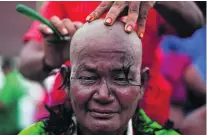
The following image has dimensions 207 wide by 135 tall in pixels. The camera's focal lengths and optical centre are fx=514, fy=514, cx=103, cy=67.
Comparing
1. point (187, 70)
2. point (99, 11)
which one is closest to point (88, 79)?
point (99, 11)

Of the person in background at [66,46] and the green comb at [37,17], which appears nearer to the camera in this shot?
the green comb at [37,17]

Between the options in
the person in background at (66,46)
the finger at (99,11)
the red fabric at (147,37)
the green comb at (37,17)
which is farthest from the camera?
the red fabric at (147,37)

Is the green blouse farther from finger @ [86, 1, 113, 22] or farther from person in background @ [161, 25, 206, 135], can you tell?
person in background @ [161, 25, 206, 135]

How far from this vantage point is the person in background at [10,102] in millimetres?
6536

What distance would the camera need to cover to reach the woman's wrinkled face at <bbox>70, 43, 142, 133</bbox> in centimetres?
222

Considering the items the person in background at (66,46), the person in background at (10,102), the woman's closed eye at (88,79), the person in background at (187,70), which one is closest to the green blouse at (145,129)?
the person in background at (66,46)

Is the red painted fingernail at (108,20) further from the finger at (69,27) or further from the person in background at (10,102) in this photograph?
the person in background at (10,102)

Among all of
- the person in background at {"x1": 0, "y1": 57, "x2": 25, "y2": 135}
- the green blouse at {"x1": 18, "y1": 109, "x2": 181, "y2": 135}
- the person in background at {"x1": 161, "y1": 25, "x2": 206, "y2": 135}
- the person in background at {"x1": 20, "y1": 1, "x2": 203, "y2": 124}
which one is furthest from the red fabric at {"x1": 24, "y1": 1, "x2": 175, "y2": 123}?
the person in background at {"x1": 0, "y1": 57, "x2": 25, "y2": 135}

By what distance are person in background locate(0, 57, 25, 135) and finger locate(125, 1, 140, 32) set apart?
173 inches

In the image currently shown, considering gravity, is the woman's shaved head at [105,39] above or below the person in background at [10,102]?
above

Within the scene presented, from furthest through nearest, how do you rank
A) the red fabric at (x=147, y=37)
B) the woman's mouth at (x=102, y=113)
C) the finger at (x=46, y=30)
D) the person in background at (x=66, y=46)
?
the red fabric at (x=147, y=37)
the person in background at (x=66, y=46)
the finger at (x=46, y=30)
the woman's mouth at (x=102, y=113)

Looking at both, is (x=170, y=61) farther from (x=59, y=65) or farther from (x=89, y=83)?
(x=89, y=83)

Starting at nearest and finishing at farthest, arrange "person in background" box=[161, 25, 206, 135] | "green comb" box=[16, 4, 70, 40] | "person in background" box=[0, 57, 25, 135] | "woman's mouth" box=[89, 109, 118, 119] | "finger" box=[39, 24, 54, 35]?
"woman's mouth" box=[89, 109, 118, 119] → "green comb" box=[16, 4, 70, 40] → "finger" box=[39, 24, 54, 35] → "person in background" box=[161, 25, 206, 135] → "person in background" box=[0, 57, 25, 135]

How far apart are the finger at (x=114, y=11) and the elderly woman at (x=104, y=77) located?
3 cm
